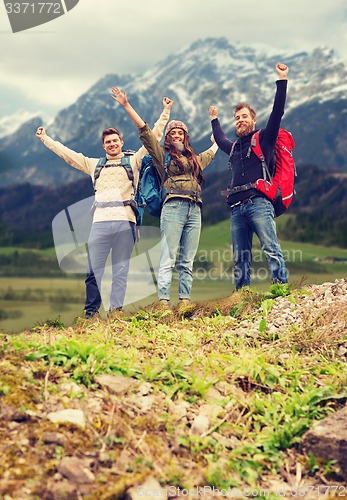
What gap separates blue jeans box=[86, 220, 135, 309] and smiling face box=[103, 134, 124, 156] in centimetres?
132

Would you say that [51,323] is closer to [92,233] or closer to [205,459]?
[92,233]

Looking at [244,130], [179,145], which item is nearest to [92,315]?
[179,145]

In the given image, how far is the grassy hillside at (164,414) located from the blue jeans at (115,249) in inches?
86.4

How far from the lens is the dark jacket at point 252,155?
1007cm

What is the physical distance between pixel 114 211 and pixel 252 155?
9.21 feet

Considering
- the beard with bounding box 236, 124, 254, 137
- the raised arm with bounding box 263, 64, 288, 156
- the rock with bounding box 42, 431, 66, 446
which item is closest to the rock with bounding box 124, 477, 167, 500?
the rock with bounding box 42, 431, 66, 446

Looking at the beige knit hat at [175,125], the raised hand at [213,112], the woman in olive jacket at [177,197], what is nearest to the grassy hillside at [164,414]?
the woman in olive jacket at [177,197]

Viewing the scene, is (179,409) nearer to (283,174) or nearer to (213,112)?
(283,174)

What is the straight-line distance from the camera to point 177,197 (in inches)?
412

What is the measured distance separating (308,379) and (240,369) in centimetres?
99

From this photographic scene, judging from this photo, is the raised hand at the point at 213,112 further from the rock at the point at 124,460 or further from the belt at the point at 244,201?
the rock at the point at 124,460

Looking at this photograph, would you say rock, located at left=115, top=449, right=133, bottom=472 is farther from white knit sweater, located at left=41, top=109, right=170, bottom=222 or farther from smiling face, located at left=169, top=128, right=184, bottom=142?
smiling face, located at left=169, top=128, right=184, bottom=142

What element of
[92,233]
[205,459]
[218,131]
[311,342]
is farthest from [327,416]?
[218,131]

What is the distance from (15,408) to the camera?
18.0 feet
